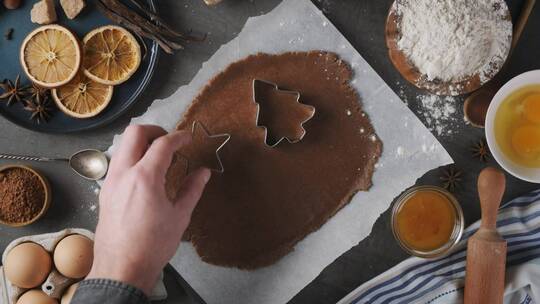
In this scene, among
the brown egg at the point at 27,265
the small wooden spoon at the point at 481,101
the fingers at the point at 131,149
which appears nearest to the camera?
the fingers at the point at 131,149

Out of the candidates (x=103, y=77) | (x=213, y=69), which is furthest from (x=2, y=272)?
(x=213, y=69)

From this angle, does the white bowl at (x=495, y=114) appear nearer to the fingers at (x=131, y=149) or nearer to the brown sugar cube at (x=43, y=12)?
the fingers at (x=131, y=149)

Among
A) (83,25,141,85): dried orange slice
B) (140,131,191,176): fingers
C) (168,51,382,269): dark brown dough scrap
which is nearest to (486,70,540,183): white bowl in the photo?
(168,51,382,269): dark brown dough scrap

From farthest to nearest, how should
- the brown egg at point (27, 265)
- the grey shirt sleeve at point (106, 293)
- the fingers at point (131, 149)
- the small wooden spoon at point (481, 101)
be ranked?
the small wooden spoon at point (481, 101)
the brown egg at point (27, 265)
the fingers at point (131, 149)
the grey shirt sleeve at point (106, 293)

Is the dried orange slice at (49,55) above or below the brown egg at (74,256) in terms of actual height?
above

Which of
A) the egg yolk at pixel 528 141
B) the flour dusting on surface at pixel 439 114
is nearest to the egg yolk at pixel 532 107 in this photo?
the egg yolk at pixel 528 141

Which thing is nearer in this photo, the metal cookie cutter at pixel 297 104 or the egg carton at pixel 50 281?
the egg carton at pixel 50 281

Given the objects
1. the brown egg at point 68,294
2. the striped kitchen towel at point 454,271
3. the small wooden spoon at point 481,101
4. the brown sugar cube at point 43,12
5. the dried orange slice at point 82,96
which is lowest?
the striped kitchen towel at point 454,271

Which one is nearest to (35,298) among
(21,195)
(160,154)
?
(21,195)
